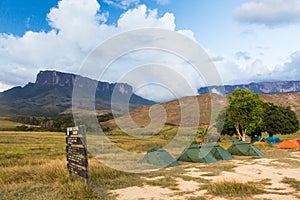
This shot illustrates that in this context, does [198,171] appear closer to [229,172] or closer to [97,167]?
[229,172]

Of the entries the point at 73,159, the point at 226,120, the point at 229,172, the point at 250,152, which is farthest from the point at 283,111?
the point at 73,159

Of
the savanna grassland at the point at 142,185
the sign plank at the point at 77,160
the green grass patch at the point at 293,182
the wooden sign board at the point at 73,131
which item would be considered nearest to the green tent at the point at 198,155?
the savanna grassland at the point at 142,185

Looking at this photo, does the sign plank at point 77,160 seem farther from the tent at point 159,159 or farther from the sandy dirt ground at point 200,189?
the tent at point 159,159

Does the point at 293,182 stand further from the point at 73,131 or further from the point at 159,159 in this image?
the point at 73,131

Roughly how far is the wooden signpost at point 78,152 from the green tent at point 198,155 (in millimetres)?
10439

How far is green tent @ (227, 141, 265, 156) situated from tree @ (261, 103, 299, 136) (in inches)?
Result: 776

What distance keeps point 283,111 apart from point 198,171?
34.3 meters

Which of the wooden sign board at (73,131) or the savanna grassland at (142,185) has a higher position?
the wooden sign board at (73,131)

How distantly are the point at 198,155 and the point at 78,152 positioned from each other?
36.7ft

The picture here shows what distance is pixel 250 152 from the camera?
23.9 meters

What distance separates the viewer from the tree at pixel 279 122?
140 ft

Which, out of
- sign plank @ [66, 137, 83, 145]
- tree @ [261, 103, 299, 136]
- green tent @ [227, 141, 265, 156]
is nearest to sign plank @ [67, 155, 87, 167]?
sign plank @ [66, 137, 83, 145]

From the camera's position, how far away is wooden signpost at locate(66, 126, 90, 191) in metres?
9.92

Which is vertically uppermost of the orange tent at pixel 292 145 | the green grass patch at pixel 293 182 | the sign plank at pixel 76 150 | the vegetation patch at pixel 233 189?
the sign plank at pixel 76 150
